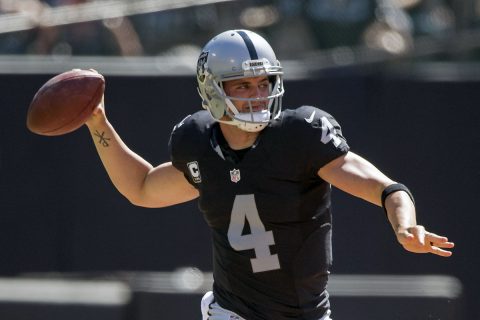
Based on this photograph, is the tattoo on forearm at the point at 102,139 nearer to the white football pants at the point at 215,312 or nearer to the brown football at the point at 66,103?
the brown football at the point at 66,103

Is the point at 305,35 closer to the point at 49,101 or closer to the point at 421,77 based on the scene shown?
the point at 421,77

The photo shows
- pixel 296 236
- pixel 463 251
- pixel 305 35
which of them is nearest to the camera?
pixel 296 236

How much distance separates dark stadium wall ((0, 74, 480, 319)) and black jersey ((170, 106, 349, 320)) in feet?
9.93

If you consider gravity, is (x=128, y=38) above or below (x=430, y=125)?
above

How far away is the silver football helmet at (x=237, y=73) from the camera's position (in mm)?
4238

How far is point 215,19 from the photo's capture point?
8672 mm

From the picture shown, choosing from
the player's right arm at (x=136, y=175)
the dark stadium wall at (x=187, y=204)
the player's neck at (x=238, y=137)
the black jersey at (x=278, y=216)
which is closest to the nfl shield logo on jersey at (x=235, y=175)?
the black jersey at (x=278, y=216)

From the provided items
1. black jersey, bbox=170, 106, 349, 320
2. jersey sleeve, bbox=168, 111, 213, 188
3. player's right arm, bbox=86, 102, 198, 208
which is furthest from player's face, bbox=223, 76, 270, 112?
player's right arm, bbox=86, 102, 198, 208

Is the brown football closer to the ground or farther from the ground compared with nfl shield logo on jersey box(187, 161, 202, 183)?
farther from the ground

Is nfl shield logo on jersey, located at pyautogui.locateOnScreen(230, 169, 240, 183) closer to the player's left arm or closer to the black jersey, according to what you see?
the black jersey

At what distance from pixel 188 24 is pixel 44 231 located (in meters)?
2.22

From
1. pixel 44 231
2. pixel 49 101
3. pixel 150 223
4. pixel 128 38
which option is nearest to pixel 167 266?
pixel 150 223

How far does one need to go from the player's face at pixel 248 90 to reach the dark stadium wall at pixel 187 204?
3043 millimetres

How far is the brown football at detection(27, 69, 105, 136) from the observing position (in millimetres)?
4914
